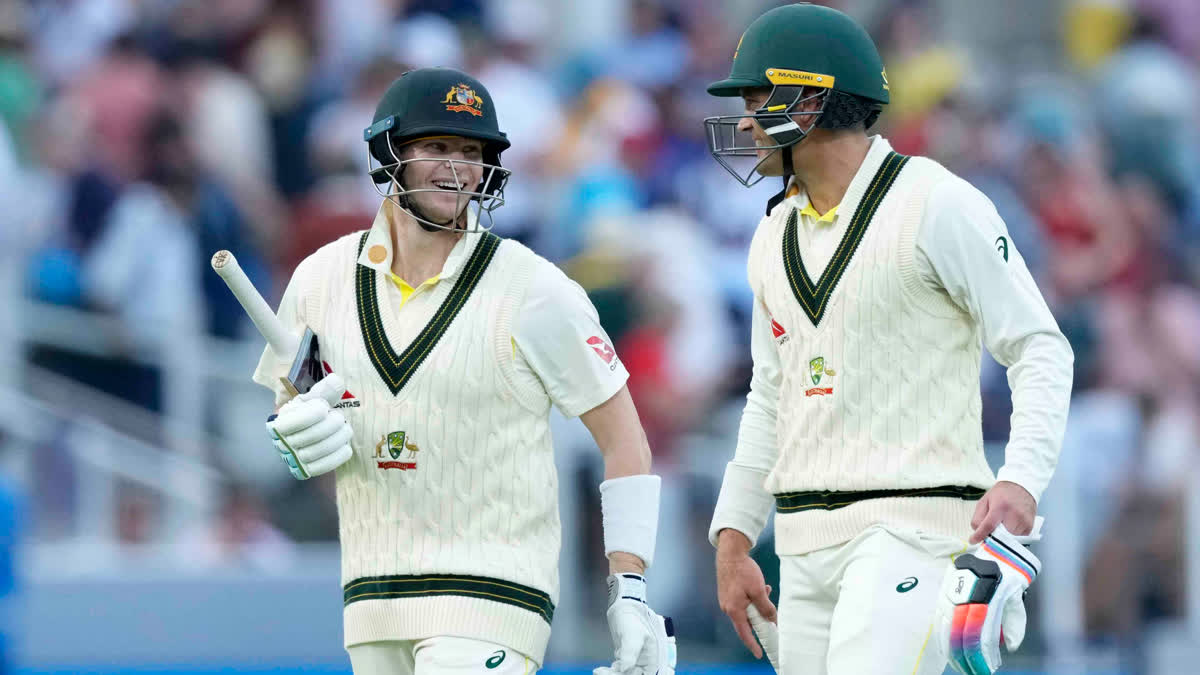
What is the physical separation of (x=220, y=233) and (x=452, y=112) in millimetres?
5628

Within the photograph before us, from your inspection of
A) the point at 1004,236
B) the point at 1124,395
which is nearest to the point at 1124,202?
the point at 1124,395

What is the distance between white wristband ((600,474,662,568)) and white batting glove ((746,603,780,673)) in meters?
0.36

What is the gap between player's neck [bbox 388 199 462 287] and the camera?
15.3 feet

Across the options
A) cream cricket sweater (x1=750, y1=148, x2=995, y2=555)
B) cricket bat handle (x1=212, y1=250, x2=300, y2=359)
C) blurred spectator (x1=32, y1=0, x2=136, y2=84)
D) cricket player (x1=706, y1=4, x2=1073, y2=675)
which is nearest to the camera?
cricket player (x1=706, y1=4, x2=1073, y2=675)

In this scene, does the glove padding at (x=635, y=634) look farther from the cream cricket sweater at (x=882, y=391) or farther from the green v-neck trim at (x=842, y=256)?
the green v-neck trim at (x=842, y=256)

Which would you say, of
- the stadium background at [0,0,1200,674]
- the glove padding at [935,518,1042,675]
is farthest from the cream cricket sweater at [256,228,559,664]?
the stadium background at [0,0,1200,674]

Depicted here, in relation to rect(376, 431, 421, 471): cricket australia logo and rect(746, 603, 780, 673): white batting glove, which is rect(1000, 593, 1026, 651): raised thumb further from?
rect(376, 431, 421, 471): cricket australia logo

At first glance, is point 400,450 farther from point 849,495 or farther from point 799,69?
point 799,69

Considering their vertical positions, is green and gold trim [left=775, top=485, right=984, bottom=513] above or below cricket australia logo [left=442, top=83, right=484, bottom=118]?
below

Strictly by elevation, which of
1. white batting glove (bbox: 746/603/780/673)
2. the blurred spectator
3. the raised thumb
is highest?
the blurred spectator

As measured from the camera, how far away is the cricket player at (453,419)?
14.4ft

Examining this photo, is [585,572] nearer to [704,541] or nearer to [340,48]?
[704,541]

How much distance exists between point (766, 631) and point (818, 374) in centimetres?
75

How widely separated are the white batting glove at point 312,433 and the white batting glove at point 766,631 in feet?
3.79
